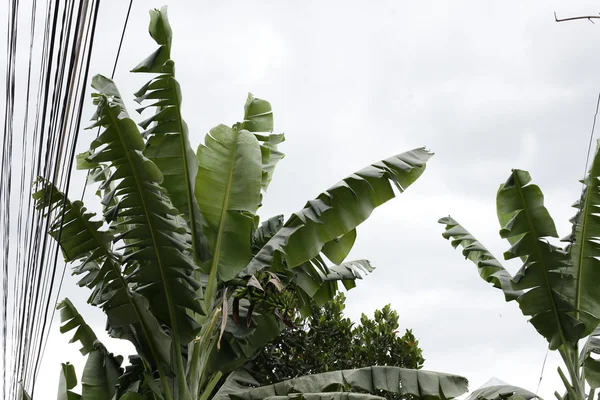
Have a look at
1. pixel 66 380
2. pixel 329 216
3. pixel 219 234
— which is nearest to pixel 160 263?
pixel 219 234

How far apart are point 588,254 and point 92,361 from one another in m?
4.71

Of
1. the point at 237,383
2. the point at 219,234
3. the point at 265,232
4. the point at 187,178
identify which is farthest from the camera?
the point at 237,383

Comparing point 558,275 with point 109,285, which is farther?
point 558,275

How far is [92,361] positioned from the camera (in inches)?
269

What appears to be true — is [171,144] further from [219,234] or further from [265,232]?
[265,232]

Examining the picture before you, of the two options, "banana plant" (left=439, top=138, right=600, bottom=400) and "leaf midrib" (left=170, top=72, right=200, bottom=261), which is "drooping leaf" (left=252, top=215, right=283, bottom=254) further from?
"banana plant" (left=439, top=138, right=600, bottom=400)

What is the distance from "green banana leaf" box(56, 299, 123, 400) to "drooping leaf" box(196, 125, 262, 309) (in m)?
1.61

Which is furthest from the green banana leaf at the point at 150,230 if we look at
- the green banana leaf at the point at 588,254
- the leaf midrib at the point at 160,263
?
the green banana leaf at the point at 588,254

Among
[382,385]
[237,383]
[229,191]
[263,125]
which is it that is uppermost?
[263,125]

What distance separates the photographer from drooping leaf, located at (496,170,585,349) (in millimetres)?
6000

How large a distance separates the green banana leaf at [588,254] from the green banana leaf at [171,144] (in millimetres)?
3248

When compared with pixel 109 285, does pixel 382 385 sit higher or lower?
lower

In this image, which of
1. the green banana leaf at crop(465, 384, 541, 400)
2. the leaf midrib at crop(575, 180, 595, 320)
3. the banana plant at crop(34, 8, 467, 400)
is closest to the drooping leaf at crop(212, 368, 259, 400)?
the banana plant at crop(34, 8, 467, 400)

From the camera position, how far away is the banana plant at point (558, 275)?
19.7 ft
